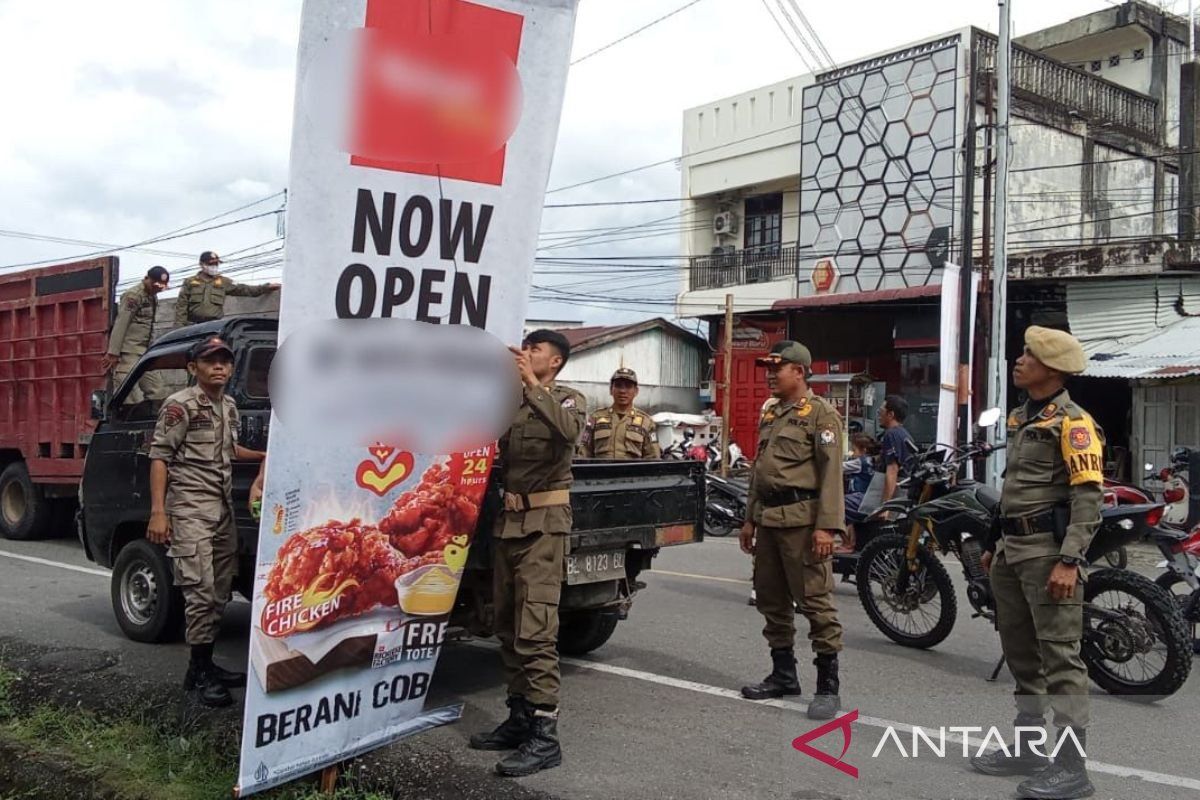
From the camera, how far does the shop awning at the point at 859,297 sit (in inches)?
712

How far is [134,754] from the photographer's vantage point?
4.16 meters

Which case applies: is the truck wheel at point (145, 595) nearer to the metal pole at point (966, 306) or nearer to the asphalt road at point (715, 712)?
the asphalt road at point (715, 712)

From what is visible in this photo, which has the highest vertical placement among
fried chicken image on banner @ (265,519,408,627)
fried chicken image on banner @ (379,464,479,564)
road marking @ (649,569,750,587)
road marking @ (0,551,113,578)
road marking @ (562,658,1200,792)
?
fried chicken image on banner @ (379,464,479,564)

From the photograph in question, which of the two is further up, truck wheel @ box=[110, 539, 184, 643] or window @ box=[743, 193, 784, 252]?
window @ box=[743, 193, 784, 252]

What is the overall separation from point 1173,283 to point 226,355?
1505cm

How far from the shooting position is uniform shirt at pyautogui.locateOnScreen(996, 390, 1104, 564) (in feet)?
12.6

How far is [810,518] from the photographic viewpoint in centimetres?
485

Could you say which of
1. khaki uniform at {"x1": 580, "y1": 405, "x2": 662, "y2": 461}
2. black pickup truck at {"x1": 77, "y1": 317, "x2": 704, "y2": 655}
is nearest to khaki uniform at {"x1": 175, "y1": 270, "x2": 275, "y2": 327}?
black pickup truck at {"x1": 77, "y1": 317, "x2": 704, "y2": 655}

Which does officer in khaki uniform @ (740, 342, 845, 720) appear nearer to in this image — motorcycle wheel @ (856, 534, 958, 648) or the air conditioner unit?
motorcycle wheel @ (856, 534, 958, 648)

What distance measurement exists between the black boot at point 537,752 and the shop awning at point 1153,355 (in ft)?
36.7

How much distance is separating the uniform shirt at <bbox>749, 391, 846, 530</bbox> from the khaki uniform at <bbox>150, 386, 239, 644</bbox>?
264cm

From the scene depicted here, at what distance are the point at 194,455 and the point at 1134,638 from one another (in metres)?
4.75

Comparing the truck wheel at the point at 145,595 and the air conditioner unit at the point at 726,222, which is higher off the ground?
the air conditioner unit at the point at 726,222

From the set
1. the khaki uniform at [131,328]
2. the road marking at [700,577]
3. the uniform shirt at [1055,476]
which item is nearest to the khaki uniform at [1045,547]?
the uniform shirt at [1055,476]
